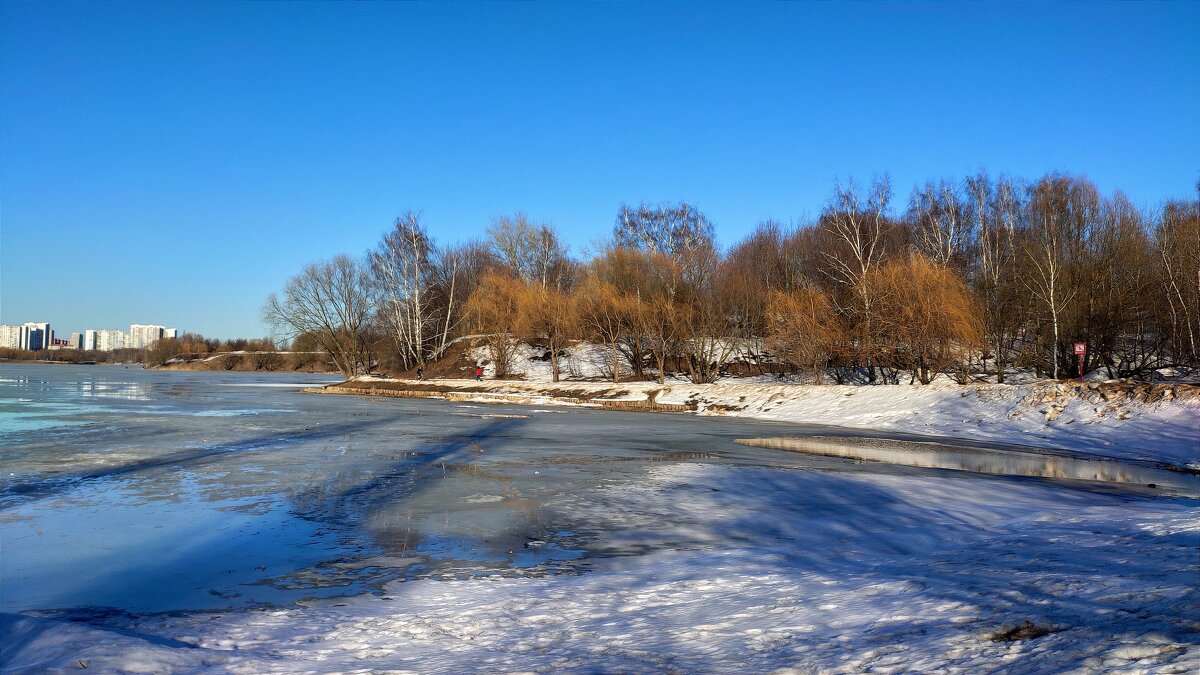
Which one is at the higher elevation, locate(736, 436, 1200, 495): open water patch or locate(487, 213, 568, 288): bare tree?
A: locate(487, 213, 568, 288): bare tree

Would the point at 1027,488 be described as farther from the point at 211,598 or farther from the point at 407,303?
the point at 407,303

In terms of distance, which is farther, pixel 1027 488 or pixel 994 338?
pixel 994 338

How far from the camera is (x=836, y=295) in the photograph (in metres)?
40.3

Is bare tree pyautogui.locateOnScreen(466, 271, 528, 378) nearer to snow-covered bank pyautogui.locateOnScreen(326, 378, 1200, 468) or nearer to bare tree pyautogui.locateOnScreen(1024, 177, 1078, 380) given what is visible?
snow-covered bank pyautogui.locateOnScreen(326, 378, 1200, 468)

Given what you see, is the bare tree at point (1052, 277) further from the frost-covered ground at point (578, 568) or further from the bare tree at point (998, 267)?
the frost-covered ground at point (578, 568)

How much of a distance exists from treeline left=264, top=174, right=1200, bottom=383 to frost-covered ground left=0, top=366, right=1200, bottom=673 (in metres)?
20.6

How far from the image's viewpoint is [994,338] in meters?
32.1

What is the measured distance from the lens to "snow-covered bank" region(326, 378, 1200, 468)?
18406 mm

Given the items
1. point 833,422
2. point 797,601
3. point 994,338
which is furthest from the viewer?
point 994,338

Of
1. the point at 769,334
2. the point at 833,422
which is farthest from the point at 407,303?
the point at 833,422

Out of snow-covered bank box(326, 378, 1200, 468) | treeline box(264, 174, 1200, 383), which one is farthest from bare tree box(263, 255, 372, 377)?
snow-covered bank box(326, 378, 1200, 468)

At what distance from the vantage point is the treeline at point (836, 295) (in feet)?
102

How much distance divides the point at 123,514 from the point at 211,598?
14.1ft

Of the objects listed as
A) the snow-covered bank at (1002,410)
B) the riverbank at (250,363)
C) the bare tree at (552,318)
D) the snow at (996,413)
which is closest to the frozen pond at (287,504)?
the snow at (996,413)
